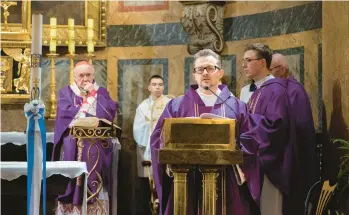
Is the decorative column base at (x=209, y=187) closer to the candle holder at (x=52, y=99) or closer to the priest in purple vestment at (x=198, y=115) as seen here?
the priest in purple vestment at (x=198, y=115)

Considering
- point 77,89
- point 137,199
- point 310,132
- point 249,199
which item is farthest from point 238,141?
point 137,199

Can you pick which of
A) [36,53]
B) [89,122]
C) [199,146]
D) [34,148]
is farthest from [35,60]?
[89,122]

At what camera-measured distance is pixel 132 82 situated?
30.3 ft

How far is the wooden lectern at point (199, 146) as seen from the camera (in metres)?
5.13

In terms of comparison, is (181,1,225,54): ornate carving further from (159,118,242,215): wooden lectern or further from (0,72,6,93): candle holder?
(159,118,242,215): wooden lectern

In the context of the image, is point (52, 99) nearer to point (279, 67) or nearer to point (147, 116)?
point (147, 116)

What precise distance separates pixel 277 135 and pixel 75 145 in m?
2.29

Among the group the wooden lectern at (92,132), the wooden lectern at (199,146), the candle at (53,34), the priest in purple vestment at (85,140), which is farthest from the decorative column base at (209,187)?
the candle at (53,34)

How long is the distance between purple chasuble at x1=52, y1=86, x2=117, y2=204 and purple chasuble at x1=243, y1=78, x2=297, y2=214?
1949 mm

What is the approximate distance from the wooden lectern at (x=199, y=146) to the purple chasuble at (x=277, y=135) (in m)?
1.15

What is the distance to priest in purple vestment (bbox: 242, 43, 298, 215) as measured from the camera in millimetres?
6395

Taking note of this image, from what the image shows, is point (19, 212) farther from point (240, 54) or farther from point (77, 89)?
point (240, 54)

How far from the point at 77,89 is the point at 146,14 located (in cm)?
153

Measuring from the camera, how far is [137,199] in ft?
30.0
